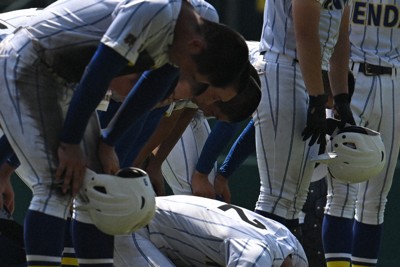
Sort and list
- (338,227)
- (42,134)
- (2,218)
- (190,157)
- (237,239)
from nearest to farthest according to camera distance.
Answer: (42,134) < (237,239) < (2,218) < (338,227) < (190,157)

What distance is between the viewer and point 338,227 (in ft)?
17.4

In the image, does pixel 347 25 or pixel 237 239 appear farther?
pixel 347 25

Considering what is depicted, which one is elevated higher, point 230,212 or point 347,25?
point 347,25

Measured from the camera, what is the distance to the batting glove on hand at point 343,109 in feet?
16.5

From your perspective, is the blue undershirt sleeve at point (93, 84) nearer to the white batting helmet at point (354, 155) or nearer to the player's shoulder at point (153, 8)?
the player's shoulder at point (153, 8)

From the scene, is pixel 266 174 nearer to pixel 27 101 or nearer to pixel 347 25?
pixel 347 25

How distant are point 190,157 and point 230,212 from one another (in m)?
1.36

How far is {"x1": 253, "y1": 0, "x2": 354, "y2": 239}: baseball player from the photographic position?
4758 millimetres

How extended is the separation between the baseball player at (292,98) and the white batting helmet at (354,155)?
0.23 feet

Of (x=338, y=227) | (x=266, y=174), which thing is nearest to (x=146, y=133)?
(x=266, y=174)

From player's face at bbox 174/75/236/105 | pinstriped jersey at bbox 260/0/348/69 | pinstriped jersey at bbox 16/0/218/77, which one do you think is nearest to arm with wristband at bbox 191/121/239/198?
pinstriped jersey at bbox 260/0/348/69

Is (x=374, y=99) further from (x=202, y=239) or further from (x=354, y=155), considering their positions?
(x=202, y=239)

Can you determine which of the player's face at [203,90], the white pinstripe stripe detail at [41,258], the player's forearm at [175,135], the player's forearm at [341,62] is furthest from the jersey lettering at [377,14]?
the white pinstripe stripe detail at [41,258]

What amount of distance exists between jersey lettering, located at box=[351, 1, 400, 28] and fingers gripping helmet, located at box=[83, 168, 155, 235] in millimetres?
1837
